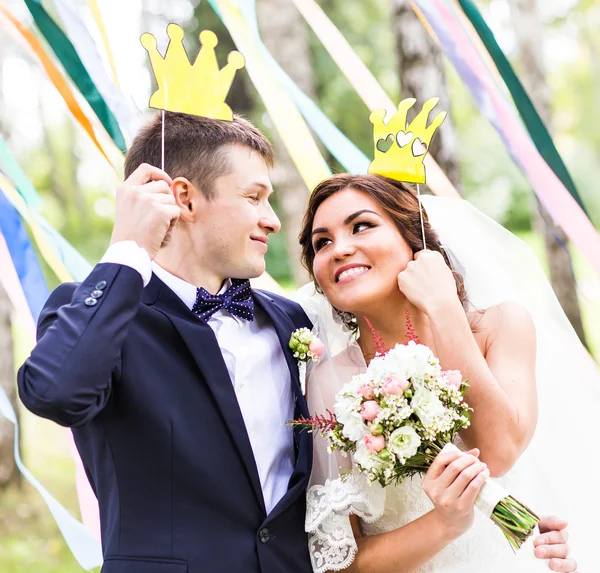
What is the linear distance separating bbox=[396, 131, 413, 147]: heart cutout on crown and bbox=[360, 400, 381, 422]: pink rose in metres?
1.24

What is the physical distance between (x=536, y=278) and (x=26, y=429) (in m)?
7.23

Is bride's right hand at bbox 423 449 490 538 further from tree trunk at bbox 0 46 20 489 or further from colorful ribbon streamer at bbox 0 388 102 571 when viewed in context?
tree trunk at bbox 0 46 20 489

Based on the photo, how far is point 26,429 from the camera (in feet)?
29.7

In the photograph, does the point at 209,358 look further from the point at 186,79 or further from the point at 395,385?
the point at 186,79

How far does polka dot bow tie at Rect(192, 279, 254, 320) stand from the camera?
8.39ft

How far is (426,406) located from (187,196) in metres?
1.10

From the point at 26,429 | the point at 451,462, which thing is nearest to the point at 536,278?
the point at 451,462

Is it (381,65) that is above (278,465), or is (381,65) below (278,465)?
above

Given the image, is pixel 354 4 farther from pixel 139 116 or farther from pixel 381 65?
pixel 139 116

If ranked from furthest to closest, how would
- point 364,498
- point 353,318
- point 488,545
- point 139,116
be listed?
point 139,116
point 353,318
point 488,545
point 364,498

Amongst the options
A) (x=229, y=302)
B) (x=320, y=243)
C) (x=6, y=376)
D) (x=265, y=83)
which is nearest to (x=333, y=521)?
(x=229, y=302)

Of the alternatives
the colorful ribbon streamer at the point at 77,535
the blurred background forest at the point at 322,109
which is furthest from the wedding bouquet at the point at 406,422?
the blurred background forest at the point at 322,109

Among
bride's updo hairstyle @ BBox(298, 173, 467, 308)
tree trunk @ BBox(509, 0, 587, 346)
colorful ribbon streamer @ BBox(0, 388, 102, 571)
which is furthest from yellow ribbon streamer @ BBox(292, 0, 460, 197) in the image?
tree trunk @ BBox(509, 0, 587, 346)

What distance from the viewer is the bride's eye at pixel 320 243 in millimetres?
3194
